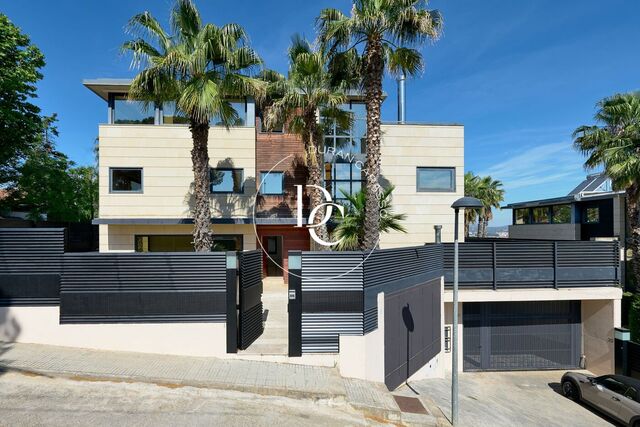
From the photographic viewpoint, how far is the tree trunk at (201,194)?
10.3 m

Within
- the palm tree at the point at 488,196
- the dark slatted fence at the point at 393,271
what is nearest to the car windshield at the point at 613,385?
the dark slatted fence at the point at 393,271

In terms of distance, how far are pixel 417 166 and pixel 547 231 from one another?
52.5 ft

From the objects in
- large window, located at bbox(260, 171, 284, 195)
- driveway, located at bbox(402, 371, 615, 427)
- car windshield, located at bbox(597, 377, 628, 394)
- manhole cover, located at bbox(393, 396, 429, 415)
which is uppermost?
large window, located at bbox(260, 171, 284, 195)

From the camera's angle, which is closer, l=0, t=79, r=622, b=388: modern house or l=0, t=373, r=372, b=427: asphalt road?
l=0, t=373, r=372, b=427: asphalt road

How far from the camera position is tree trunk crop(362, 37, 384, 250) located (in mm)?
10211

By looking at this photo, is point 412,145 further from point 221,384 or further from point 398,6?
point 221,384

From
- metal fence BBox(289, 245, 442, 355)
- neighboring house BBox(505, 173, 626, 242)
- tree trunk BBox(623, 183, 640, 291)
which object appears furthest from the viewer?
neighboring house BBox(505, 173, 626, 242)

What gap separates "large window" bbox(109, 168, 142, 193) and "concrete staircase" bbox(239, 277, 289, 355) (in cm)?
815

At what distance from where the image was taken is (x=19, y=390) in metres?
6.22

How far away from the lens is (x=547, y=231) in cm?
2569

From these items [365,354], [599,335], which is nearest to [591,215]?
[599,335]

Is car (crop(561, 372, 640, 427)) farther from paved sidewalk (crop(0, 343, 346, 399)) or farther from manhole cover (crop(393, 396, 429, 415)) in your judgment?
paved sidewalk (crop(0, 343, 346, 399))

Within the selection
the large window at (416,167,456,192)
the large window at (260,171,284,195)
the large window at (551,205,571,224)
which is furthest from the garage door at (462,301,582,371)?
the large window at (551,205,571,224)

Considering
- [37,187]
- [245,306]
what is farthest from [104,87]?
[245,306]
